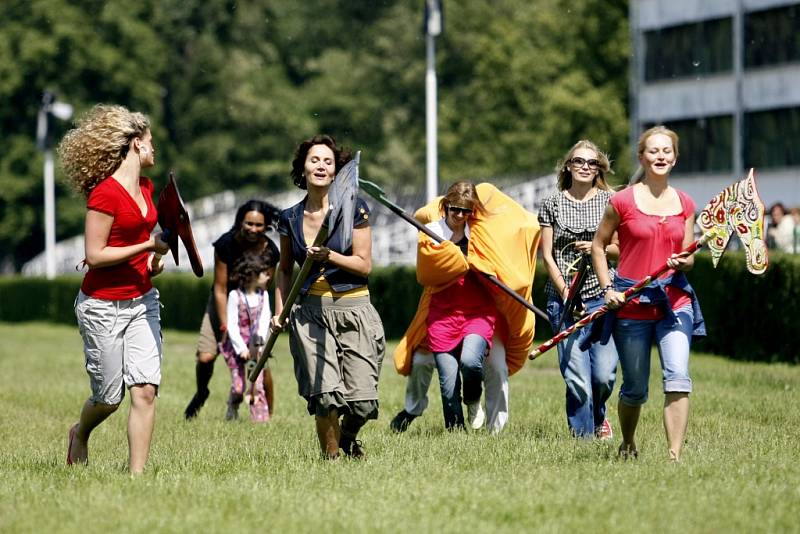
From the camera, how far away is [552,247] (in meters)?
10.7

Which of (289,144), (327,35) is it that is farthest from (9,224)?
(327,35)

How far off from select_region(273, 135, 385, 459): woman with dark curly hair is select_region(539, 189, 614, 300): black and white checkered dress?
1.99 meters

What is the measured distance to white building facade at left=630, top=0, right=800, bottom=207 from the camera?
1869 inches

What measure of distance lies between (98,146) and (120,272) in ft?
2.25

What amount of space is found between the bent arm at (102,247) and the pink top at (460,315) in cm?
315

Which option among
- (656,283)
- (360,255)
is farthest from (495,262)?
(656,283)

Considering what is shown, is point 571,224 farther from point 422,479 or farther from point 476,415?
point 422,479

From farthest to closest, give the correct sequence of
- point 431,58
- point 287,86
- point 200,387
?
point 287,86 < point 431,58 < point 200,387

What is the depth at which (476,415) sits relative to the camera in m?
11.2

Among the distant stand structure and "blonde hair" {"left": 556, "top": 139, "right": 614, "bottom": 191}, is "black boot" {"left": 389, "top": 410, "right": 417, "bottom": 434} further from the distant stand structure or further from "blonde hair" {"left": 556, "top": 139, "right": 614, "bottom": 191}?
the distant stand structure

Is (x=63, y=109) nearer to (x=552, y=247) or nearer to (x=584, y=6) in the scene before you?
(x=584, y=6)

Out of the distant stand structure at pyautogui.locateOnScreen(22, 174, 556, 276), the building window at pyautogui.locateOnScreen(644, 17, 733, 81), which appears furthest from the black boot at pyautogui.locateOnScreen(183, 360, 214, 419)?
the building window at pyautogui.locateOnScreen(644, 17, 733, 81)

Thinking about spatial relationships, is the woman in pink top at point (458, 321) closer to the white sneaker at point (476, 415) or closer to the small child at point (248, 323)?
the white sneaker at point (476, 415)

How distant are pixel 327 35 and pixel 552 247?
67075mm
